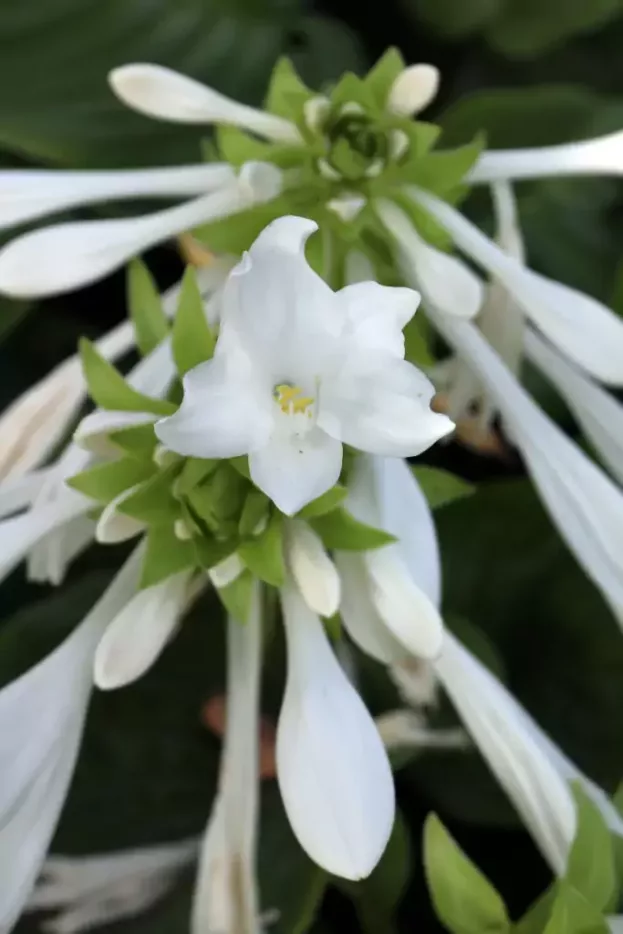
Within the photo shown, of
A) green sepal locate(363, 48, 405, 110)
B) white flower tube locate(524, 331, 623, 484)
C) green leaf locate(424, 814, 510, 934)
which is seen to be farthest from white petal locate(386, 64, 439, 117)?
green leaf locate(424, 814, 510, 934)

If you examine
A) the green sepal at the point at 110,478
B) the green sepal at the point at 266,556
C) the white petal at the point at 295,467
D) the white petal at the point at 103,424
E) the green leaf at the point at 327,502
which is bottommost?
the green sepal at the point at 266,556

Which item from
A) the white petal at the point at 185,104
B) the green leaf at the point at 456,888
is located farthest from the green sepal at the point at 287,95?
the green leaf at the point at 456,888

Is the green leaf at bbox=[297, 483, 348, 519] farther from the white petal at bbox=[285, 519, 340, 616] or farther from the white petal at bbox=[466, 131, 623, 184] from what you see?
the white petal at bbox=[466, 131, 623, 184]

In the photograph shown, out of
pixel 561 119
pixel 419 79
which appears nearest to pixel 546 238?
pixel 561 119

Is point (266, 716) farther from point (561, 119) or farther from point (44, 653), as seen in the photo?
point (561, 119)

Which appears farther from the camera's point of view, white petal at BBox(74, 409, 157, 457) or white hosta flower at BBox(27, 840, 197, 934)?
white hosta flower at BBox(27, 840, 197, 934)

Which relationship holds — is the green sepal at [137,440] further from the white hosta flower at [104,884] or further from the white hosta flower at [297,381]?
the white hosta flower at [104,884]
